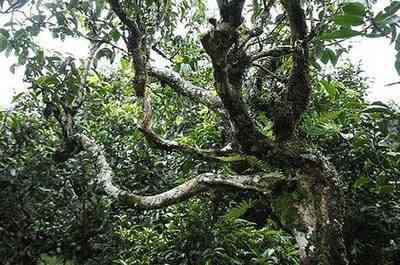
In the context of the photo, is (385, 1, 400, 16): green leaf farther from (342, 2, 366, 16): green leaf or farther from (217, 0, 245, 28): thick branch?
(217, 0, 245, 28): thick branch

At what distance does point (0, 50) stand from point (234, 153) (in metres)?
1.32

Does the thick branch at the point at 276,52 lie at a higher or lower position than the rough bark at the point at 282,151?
higher

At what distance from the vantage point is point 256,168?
2.56 m

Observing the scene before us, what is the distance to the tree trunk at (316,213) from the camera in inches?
86.7

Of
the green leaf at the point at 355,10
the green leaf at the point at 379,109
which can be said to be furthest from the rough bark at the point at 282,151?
the green leaf at the point at 355,10

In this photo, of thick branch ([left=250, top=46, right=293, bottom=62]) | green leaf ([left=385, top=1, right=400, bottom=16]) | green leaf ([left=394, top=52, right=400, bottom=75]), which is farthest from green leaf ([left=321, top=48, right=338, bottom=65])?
green leaf ([left=385, top=1, right=400, bottom=16])

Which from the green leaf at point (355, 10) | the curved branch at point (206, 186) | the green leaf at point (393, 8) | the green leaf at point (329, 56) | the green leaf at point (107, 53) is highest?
the green leaf at point (107, 53)

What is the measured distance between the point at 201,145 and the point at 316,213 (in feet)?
6.49

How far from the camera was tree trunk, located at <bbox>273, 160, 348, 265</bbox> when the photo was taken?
2.20 m

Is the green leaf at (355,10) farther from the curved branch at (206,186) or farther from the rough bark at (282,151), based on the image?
the curved branch at (206,186)

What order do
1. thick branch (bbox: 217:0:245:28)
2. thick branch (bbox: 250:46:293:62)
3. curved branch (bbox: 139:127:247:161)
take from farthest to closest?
curved branch (bbox: 139:127:247:161)
thick branch (bbox: 250:46:293:62)
thick branch (bbox: 217:0:245:28)

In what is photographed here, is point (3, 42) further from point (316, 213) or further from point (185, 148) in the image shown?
point (316, 213)

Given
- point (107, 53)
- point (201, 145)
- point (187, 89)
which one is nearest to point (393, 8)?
point (187, 89)

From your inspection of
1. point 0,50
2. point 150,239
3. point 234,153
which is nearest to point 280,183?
point 234,153
